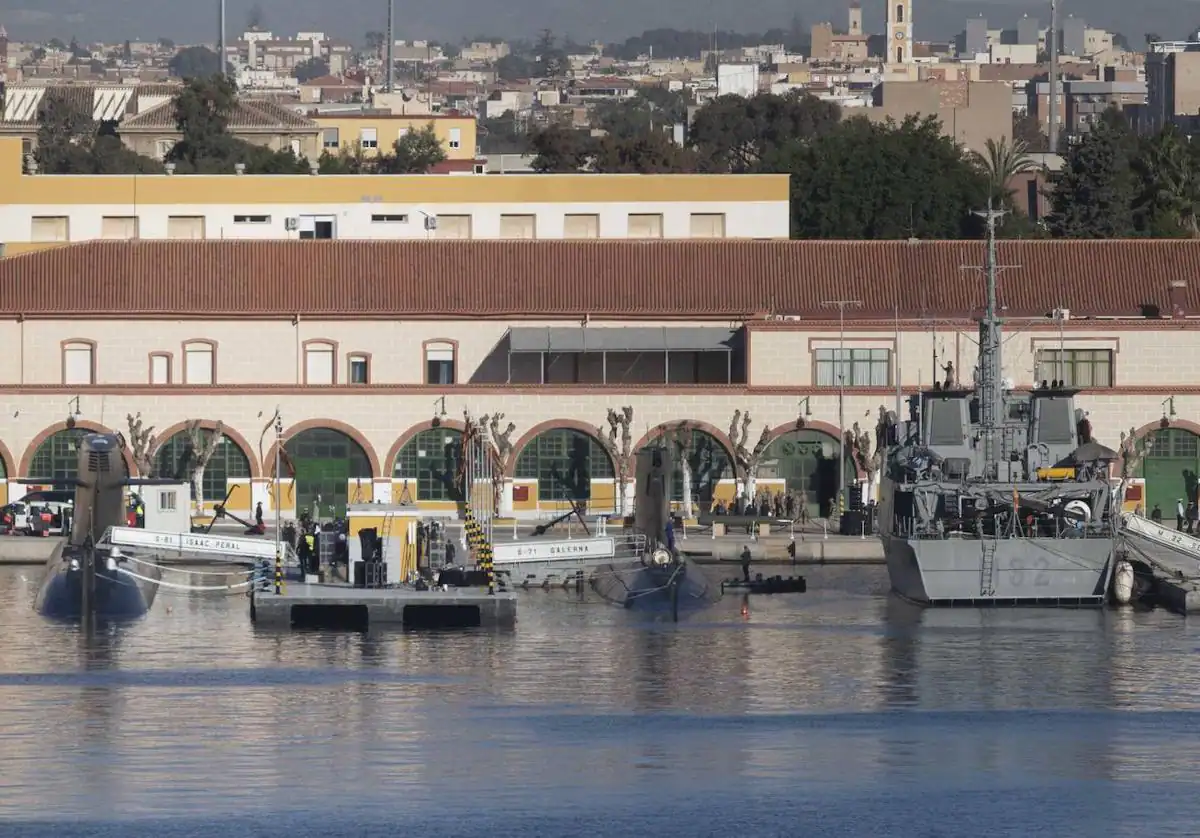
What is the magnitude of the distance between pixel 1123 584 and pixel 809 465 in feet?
62.7

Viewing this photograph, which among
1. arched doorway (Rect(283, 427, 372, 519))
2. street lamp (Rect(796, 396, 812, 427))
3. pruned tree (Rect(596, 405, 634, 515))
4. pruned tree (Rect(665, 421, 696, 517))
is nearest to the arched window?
arched doorway (Rect(283, 427, 372, 519))

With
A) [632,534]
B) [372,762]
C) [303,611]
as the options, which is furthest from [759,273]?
[372,762]

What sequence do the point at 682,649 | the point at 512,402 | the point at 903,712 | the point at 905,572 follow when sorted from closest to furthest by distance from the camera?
the point at 903,712, the point at 682,649, the point at 905,572, the point at 512,402

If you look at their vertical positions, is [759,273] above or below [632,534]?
above

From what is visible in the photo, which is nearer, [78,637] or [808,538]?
[78,637]

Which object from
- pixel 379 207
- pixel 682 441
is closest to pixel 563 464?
pixel 682 441

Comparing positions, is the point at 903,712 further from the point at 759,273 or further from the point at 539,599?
the point at 759,273

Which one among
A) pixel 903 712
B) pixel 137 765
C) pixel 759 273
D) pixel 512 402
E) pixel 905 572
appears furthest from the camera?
pixel 759 273

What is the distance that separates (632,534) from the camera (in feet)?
218

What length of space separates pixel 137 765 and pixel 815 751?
1057cm

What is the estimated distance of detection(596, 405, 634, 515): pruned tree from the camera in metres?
78.7

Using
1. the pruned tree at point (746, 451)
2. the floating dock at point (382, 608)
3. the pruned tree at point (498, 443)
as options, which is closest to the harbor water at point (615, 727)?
the floating dock at point (382, 608)

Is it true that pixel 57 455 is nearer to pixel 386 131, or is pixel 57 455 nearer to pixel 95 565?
pixel 95 565

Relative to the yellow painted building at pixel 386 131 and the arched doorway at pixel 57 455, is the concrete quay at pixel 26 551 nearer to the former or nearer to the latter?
the arched doorway at pixel 57 455
